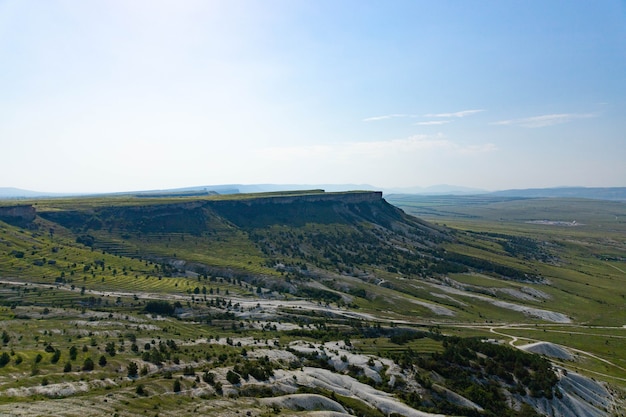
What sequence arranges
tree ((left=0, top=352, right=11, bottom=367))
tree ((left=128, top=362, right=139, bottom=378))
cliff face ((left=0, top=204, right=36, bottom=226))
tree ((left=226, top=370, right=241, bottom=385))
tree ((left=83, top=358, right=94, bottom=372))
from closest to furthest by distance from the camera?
tree ((left=0, top=352, right=11, bottom=367)), tree ((left=83, top=358, right=94, bottom=372)), tree ((left=128, top=362, right=139, bottom=378)), tree ((left=226, top=370, right=241, bottom=385)), cliff face ((left=0, top=204, right=36, bottom=226))

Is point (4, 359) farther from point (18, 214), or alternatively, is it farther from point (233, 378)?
point (18, 214)

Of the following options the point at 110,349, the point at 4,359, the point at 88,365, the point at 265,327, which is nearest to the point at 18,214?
the point at 265,327

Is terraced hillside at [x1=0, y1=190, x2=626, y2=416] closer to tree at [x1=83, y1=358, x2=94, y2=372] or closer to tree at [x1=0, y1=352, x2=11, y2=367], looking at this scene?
tree at [x1=83, y1=358, x2=94, y2=372]

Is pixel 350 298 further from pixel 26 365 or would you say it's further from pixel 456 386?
pixel 26 365

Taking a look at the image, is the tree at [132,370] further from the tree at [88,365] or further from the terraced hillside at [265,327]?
the tree at [88,365]

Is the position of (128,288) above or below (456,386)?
above

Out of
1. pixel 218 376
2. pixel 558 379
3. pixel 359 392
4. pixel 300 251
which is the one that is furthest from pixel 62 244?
pixel 558 379

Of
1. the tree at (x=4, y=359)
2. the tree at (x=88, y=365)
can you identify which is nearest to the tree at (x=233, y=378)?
the tree at (x=88, y=365)

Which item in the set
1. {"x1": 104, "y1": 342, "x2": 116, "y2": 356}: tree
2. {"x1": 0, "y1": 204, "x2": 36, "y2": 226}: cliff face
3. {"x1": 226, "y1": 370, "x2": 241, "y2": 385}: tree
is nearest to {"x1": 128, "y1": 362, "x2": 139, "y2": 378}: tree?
{"x1": 104, "y1": 342, "x2": 116, "y2": 356}: tree
